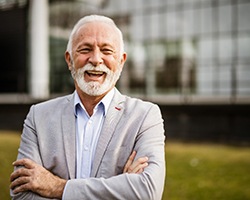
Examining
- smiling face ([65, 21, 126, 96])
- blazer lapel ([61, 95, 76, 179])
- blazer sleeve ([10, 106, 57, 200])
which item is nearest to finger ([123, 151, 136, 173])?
blazer lapel ([61, 95, 76, 179])

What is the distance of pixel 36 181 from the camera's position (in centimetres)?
229

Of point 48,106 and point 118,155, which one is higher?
point 48,106

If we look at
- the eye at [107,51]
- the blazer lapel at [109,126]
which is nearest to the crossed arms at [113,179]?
the blazer lapel at [109,126]

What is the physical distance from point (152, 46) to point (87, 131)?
26.4 m

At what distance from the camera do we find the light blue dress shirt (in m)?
2.41

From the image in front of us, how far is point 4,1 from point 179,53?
14.5 meters

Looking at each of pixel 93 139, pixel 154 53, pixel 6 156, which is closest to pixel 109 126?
pixel 93 139

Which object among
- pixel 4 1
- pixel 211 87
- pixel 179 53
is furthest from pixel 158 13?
pixel 4 1

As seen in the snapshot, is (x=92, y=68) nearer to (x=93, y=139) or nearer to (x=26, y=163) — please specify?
(x=93, y=139)

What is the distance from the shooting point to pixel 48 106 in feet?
8.66

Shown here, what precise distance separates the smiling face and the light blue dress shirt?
0.37ft

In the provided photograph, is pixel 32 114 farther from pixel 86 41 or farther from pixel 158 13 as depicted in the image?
pixel 158 13

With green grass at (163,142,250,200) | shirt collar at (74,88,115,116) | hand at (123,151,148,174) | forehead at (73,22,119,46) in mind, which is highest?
forehead at (73,22,119,46)

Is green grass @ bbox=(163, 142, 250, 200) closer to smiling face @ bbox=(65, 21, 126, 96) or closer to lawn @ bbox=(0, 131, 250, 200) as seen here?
lawn @ bbox=(0, 131, 250, 200)
